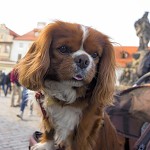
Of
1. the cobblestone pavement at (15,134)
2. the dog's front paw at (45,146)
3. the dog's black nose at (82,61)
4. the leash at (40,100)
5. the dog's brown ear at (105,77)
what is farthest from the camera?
the cobblestone pavement at (15,134)

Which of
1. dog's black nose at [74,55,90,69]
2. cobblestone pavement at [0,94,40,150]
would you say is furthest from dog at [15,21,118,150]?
cobblestone pavement at [0,94,40,150]

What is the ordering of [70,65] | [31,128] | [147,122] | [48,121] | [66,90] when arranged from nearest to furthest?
[70,65] < [66,90] < [48,121] < [147,122] < [31,128]

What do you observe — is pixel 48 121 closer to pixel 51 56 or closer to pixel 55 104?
pixel 55 104

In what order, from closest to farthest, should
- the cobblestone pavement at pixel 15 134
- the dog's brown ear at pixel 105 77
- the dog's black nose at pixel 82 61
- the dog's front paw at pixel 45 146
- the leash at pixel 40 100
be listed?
the dog's black nose at pixel 82 61
the dog's brown ear at pixel 105 77
the leash at pixel 40 100
the dog's front paw at pixel 45 146
the cobblestone pavement at pixel 15 134

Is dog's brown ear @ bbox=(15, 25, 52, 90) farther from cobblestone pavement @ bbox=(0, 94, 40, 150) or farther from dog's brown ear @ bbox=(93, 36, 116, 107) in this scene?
cobblestone pavement @ bbox=(0, 94, 40, 150)

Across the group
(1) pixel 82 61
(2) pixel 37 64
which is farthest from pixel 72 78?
(2) pixel 37 64

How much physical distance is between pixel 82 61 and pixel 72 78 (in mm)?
151

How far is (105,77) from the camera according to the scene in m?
2.57

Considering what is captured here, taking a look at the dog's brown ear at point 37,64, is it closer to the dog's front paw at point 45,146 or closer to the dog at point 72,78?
the dog at point 72,78

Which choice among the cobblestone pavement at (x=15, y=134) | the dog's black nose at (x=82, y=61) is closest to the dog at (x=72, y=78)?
the dog's black nose at (x=82, y=61)

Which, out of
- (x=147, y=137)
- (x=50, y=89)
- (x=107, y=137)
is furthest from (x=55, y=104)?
(x=147, y=137)

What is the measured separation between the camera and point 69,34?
8.00 ft

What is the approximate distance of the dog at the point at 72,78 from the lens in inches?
95.0

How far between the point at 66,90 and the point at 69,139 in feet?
1.31
